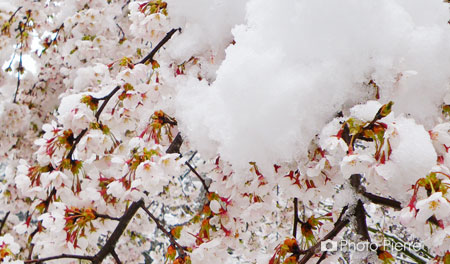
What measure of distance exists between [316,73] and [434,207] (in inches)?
15.3

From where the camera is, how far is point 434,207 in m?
0.68

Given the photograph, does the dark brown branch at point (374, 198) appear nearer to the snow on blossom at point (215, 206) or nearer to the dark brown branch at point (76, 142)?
the snow on blossom at point (215, 206)

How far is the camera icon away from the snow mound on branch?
0.25 meters

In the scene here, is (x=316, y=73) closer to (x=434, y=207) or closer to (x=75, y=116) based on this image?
(x=434, y=207)

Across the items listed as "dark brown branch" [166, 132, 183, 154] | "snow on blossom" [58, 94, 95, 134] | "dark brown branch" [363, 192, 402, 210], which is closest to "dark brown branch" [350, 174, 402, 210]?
"dark brown branch" [363, 192, 402, 210]

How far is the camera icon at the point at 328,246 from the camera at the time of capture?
37.6 inches

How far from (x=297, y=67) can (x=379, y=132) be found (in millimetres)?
265

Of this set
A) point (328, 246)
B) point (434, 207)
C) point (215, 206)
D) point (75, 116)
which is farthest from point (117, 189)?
point (434, 207)

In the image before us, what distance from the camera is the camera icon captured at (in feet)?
3.14

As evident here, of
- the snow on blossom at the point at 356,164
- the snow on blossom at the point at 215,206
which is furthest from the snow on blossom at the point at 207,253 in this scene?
the snow on blossom at the point at 356,164

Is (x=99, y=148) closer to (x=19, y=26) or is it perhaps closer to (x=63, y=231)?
(x=63, y=231)

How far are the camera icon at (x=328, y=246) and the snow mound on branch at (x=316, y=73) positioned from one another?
10.0 inches

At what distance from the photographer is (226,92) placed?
3.05ft

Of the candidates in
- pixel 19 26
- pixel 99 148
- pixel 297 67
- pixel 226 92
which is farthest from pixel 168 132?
pixel 19 26
